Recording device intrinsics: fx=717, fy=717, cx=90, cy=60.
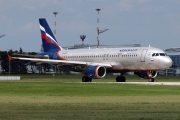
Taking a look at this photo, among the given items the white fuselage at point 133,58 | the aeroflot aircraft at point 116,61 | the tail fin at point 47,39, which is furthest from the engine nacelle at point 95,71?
the tail fin at point 47,39

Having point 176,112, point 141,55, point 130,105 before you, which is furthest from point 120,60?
point 176,112

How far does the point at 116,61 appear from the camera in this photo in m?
82.2

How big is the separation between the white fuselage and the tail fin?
852cm

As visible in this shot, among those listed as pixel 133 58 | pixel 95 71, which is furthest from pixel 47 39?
pixel 133 58

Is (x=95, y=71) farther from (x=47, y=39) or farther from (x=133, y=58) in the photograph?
(x=47, y=39)

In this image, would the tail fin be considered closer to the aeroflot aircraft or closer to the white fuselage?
the aeroflot aircraft

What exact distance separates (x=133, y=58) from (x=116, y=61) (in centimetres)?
286

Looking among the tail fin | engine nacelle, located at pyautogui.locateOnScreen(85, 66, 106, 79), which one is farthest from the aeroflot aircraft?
the tail fin

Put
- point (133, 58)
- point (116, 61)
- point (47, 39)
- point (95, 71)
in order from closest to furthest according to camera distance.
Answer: point (133, 58)
point (95, 71)
point (116, 61)
point (47, 39)

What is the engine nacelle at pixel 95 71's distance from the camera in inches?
3155

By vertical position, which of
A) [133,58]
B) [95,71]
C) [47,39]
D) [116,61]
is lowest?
[95,71]

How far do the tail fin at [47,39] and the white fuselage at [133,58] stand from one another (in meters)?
8.52

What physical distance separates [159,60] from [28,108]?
153ft

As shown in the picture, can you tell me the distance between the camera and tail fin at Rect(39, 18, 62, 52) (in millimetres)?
94688
